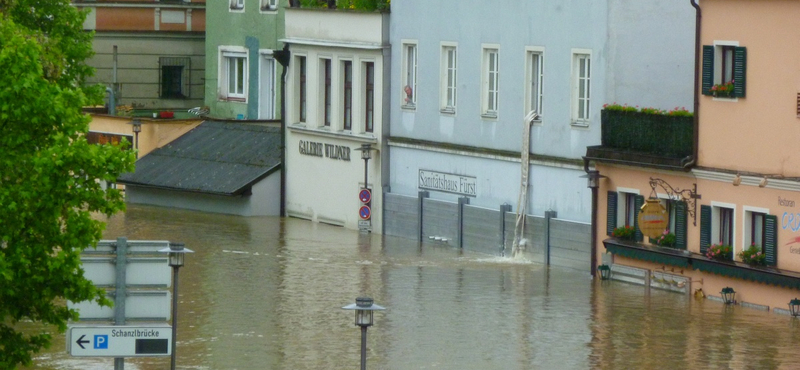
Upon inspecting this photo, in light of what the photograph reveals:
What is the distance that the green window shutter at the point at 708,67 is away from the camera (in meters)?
34.3

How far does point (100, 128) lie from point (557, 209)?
2108 cm

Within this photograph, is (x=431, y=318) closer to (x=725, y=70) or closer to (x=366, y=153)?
(x=725, y=70)

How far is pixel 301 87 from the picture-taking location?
50.0 m

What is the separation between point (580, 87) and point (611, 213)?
3166 millimetres

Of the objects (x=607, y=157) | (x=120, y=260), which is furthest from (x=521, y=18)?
(x=120, y=260)

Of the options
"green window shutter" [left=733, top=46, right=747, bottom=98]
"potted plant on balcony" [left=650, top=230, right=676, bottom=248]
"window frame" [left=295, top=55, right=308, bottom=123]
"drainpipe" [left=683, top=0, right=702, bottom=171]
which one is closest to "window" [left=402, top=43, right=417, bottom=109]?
"window frame" [left=295, top=55, right=308, bottom=123]

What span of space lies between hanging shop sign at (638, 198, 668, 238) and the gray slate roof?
16.2 metres

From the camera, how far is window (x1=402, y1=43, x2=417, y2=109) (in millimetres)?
45438

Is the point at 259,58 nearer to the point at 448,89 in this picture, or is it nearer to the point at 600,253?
the point at 448,89

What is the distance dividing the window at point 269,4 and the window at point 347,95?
811 cm

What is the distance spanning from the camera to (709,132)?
3456 centimetres

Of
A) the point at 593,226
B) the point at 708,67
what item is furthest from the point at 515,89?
the point at 708,67

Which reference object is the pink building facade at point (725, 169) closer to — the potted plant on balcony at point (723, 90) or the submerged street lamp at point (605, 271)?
the potted plant on balcony at point (723, 90)

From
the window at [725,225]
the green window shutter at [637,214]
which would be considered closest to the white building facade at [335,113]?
the green window shutter at [637,214]
